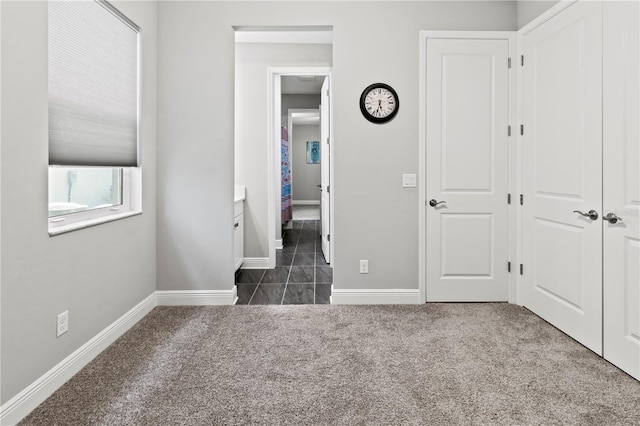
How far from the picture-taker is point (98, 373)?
2.29 meters

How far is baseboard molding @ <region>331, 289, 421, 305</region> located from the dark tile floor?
0.20m

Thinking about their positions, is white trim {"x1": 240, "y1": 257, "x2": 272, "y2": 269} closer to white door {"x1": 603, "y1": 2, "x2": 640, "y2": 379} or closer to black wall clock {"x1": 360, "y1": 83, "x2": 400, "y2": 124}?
black wall clock {"x1": 360, "y1": 83, "x2": 400, "y2": 124}

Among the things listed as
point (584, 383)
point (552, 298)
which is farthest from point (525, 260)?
point (584, 383)

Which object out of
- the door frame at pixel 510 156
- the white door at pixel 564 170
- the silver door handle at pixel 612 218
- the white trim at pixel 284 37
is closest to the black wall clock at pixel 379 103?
the door frame at pixel 510 156

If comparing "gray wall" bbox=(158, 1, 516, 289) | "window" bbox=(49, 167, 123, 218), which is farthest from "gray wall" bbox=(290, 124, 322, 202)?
"window" bbox=(49, 167, 123, 218)

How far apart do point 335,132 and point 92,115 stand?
1825 millimetres

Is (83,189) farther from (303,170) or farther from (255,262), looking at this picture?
(303,170)

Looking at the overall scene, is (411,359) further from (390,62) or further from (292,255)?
(292,255)

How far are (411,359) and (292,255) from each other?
341 centimetres

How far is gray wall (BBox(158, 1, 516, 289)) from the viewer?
341cm

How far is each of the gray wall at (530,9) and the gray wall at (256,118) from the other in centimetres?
226

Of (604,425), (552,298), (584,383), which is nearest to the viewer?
(604,425)

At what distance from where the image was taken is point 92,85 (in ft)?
8.21

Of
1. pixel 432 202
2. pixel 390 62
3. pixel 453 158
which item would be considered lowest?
pixel 432 202
